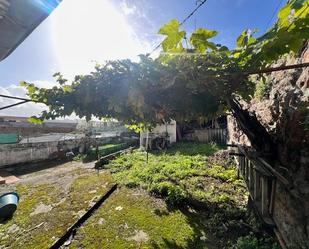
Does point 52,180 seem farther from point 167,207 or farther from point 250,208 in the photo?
point 250,208

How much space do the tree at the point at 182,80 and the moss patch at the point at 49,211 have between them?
2.74 metres

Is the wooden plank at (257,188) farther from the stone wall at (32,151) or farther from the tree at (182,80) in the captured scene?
the stone wall at (32,151)

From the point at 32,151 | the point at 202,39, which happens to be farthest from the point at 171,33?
the point at 32,151

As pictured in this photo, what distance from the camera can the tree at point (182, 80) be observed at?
1498mm

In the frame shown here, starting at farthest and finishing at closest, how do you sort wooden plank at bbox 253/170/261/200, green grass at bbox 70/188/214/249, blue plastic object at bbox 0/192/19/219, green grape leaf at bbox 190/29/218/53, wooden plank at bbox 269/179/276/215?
1. green grass at bbox 70/188/214/249
2. wooden plank at bbox 253/170/261/200
3. wooden plank at bbox 269/179/276/215
4. blue plastic object at bbox 0/192/19/219
5. green grape leaf at bbox 190/29/218/53

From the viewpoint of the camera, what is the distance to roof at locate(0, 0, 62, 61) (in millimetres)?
1316

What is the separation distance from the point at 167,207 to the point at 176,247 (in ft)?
5.14

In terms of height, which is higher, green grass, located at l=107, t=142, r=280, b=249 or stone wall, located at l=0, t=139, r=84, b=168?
stone wall, located at l=0, t=139, r=84, b=168

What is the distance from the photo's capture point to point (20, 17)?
1440mm

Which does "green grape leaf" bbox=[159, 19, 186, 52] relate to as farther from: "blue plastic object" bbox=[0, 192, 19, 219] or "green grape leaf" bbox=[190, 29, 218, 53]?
"blue plastic object" bbox=[0, 192, 19, 219]

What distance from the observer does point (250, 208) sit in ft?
15.0

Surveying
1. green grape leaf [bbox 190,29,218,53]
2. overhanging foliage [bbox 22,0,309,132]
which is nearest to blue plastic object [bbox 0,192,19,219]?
overhanging foliage [bbox 22,0,309,132]

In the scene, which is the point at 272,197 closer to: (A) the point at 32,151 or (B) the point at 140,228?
Result: (B) the point at 140,228

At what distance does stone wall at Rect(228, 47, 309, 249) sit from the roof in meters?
2.53
